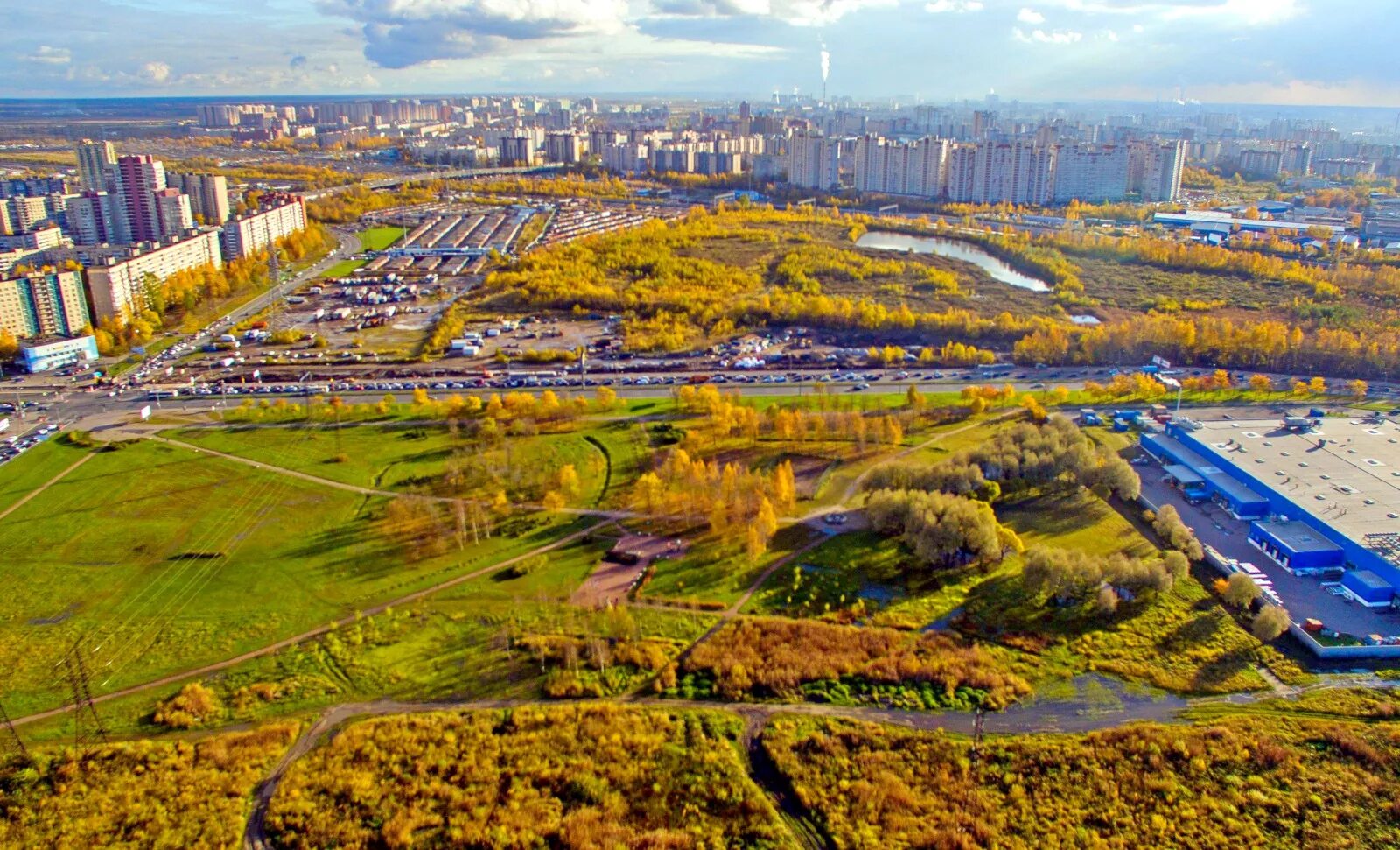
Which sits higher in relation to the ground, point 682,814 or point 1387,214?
point 1387,214

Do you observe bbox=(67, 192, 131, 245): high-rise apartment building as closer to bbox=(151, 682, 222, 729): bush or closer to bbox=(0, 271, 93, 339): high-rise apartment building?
bbox=(0, 271, 93, 339): high-rise apartment building

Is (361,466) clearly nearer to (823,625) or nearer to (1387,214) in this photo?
(823,625)

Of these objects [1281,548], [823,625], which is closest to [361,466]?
[823,625]

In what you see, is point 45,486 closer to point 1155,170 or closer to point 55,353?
point 55,353

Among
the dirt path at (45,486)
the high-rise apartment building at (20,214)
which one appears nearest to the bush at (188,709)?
the dirt path at (45,486)

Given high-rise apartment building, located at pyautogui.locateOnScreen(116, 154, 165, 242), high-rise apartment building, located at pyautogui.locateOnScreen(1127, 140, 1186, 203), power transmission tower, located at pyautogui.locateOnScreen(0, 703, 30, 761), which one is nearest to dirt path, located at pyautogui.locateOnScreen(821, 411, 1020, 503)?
power transmission tower, located at pyautogui.locateOnScreen(0, 703, 30, 761)

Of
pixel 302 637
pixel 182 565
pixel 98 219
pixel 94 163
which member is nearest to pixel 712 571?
pixel 302 637
